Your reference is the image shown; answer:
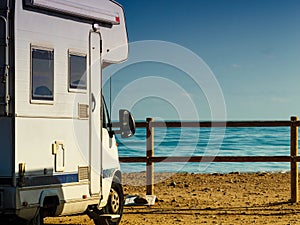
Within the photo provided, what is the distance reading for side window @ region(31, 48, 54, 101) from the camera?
7613 mm

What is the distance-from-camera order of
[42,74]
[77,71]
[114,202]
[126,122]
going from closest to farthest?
1. [42,74]
2. [77,71]
3. [126,122]
4. [114,202]

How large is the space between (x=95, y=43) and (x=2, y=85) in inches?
69.6

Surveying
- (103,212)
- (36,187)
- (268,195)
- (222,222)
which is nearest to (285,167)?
(268,195)

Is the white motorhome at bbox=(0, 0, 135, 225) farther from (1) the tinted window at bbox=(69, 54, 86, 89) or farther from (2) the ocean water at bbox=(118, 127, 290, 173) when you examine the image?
(2) the ocean water at bbox=(118, 127, 290, 173)

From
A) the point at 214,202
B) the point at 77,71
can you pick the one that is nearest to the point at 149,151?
the point at 214,202

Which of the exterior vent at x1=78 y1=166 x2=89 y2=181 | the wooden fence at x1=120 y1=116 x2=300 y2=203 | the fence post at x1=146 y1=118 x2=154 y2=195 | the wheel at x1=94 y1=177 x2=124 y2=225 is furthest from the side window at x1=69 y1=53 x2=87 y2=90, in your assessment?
the fence post at x1=146 y1=118 x2=154 y2=195

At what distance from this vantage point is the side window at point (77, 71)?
27.0 ft

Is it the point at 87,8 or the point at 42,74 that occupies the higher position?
the point at 87,8

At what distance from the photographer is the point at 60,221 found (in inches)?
420

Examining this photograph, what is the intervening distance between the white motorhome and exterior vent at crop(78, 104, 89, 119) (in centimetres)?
1

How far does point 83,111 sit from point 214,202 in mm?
5332

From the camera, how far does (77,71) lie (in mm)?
8336

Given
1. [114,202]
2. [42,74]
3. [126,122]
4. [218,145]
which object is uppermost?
[42,74]

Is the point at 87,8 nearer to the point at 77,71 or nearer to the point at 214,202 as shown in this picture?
the point at 77,71
